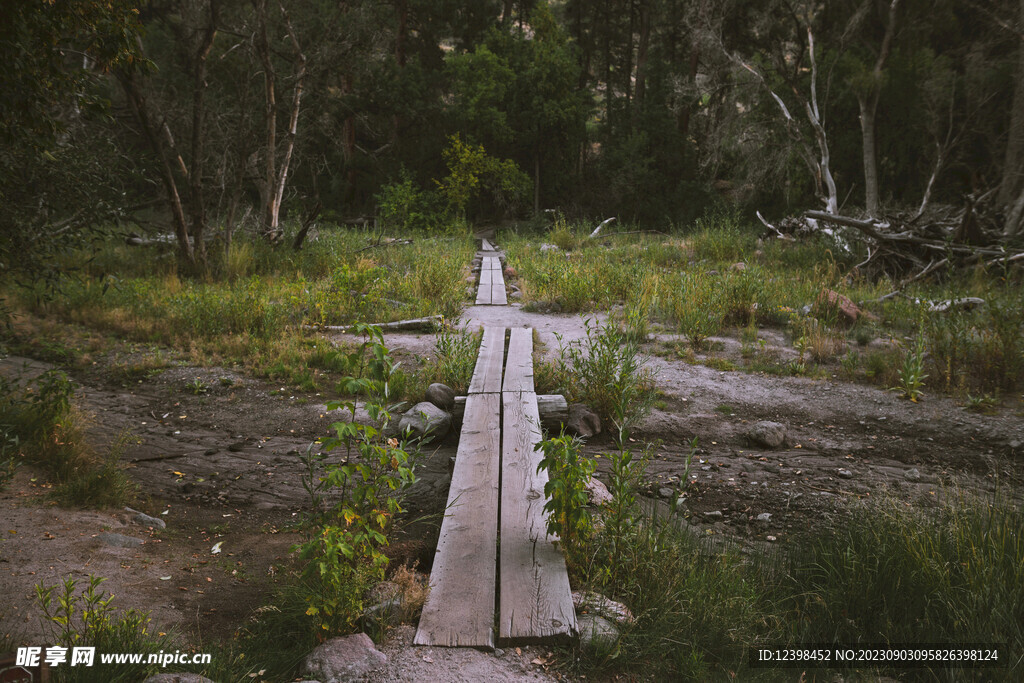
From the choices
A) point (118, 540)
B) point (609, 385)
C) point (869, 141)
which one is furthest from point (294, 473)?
point (869, 141)

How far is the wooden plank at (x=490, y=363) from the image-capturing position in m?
4.67

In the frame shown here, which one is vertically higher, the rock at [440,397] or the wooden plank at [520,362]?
the wooden plank at [520,362]

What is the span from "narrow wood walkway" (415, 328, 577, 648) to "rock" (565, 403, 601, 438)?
0.51 meters

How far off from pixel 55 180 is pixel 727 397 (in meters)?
5.63

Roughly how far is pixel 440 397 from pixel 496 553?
2285 mm

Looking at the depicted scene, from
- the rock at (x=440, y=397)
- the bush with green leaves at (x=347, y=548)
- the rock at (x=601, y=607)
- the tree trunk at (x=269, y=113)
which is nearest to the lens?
the bush with green leaves at (x=347, y=548)

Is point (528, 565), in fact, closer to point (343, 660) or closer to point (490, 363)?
point (343, 660)

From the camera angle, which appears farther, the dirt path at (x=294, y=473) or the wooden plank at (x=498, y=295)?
the wooden plank at (x=498, y=295)

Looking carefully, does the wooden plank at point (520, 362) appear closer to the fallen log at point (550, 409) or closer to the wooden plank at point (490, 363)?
the wooden plank at point (490, 363)

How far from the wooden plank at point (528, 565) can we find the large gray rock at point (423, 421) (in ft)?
3.18

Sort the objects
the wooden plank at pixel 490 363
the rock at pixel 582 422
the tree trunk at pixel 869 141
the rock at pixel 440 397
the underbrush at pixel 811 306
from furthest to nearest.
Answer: the tree trunk at pixel 869 141
the underbrush at pixel 811 306
the rock at pixel 440 397
the wooden plank at pixel 490 363
the rock at pixel 582 422

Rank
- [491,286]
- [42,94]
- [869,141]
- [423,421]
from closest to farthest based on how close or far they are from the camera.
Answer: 1. [42,94]
2. [423,421]
3. [491,286]
4. [869,141]

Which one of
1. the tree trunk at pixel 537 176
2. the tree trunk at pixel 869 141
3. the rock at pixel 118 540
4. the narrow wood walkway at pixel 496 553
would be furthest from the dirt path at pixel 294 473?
the tree trunk at pixel 537 176

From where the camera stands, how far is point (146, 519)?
10.4 ft
